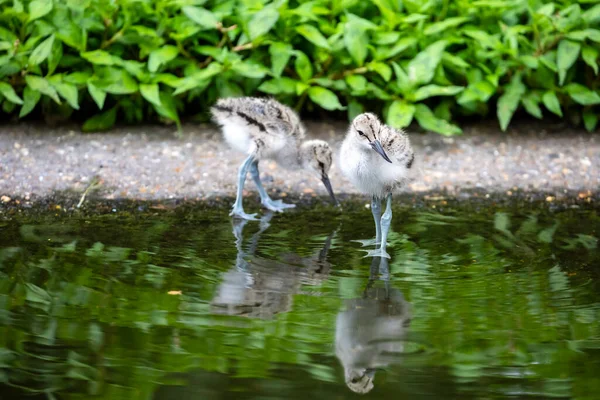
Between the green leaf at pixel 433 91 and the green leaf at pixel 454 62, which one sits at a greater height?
the green leaf at pixel 454 62

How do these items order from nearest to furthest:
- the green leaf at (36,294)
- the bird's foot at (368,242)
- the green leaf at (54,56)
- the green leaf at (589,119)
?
1. the green leaf at (36,294)
2. the bird's foot at (368,242)
3. the green leaf at (54,56)
4. the green leaf at (589,119)

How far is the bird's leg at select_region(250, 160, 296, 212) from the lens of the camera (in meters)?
6.68

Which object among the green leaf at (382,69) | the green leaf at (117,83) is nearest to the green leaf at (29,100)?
the green leaf at (117,83)

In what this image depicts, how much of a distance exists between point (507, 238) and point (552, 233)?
0.34 m

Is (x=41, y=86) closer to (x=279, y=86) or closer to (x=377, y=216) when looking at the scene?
(x=279, y=86)

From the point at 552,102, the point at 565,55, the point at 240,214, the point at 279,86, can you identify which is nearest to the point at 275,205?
the point at 240,214

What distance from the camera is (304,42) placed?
311 inches

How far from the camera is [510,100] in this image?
7.71 metres

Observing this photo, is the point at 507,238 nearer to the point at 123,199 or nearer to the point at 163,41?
the point at 123,199

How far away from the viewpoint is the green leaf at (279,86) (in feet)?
24.9

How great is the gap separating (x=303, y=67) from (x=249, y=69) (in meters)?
0.53

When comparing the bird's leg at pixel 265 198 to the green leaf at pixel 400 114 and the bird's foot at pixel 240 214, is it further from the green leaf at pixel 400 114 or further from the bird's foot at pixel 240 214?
the green leaf at pixel 400 114

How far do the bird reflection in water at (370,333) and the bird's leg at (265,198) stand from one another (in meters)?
1.70

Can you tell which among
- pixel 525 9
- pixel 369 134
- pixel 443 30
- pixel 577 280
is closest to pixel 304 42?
pixel 443 30
